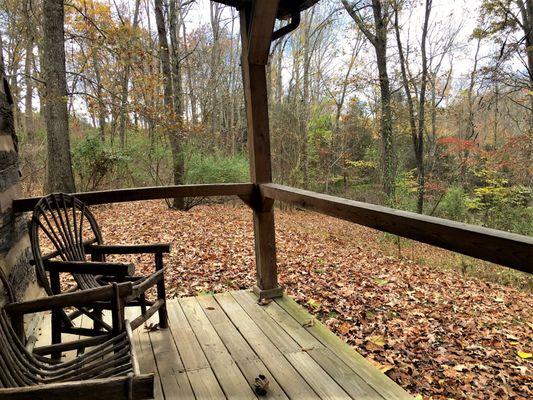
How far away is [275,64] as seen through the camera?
1140cm

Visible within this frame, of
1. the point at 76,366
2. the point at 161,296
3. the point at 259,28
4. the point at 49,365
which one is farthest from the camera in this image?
the point at 259,28

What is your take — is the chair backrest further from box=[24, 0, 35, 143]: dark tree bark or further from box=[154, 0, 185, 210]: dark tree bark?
box=[24, 0, 35, 143]: dark tree bark

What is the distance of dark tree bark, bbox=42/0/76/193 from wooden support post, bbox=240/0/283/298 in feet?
15.1

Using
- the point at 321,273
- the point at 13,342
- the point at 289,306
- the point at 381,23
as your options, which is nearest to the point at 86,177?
the point at 321,273

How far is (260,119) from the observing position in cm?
281

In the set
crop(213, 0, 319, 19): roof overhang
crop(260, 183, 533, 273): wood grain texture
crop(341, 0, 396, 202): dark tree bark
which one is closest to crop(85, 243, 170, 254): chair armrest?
crop(260, 183, 533, 273): wood grain texture

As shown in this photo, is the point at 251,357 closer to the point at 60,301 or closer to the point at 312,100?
the point at 60,301

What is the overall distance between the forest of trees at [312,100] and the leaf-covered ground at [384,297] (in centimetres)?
197

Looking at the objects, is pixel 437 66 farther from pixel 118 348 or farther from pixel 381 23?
pixel 118 348

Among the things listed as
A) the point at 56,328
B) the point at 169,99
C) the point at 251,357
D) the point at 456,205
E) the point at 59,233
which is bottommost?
the point at 456,205

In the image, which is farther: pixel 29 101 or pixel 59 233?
pixel 29 101

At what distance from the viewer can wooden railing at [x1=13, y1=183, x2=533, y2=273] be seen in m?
1.03

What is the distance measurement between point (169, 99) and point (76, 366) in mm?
7028

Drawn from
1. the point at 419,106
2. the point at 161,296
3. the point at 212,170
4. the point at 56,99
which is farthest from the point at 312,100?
the point at 161,296
